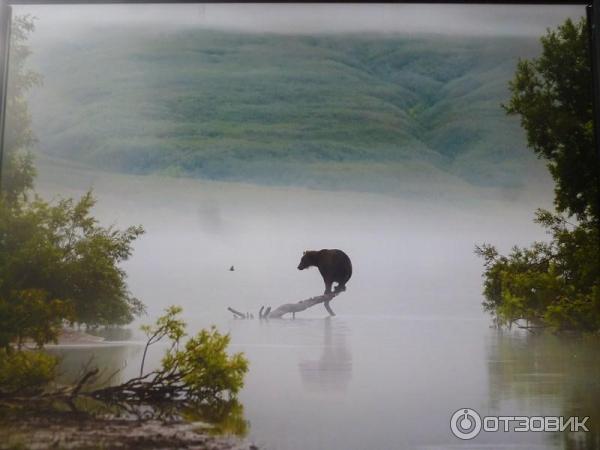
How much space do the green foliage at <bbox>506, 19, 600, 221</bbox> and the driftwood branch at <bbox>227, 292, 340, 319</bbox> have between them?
969mm

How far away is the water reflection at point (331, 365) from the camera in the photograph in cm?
257

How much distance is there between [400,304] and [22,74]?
67.6 inches

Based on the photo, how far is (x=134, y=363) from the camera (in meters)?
2.62

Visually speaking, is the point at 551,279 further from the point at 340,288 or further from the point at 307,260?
the point at 307,260

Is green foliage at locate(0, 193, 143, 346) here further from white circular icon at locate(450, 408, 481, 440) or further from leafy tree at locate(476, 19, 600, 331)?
leafy tree at locate(476, 19, 600, 331)

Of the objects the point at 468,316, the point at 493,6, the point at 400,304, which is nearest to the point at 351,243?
the point at 400,304

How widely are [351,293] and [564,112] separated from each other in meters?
1.09

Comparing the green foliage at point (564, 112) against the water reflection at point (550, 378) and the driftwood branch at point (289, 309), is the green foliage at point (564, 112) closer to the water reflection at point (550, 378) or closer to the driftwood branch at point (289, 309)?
the water reflection at point (550, 378)

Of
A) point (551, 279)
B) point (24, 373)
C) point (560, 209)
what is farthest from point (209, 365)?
point (560, 209)

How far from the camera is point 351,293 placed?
277 centimetres

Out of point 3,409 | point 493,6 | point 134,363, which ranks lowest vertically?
point 3,409

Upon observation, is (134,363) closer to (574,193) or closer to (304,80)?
(304,80)

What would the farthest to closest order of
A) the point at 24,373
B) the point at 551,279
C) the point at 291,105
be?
the point at 291,105
the point at 551,279
the point at 24,373

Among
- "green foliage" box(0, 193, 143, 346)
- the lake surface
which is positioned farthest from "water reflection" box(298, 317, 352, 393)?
"green foliage" box(0, 193, 143, 346)
